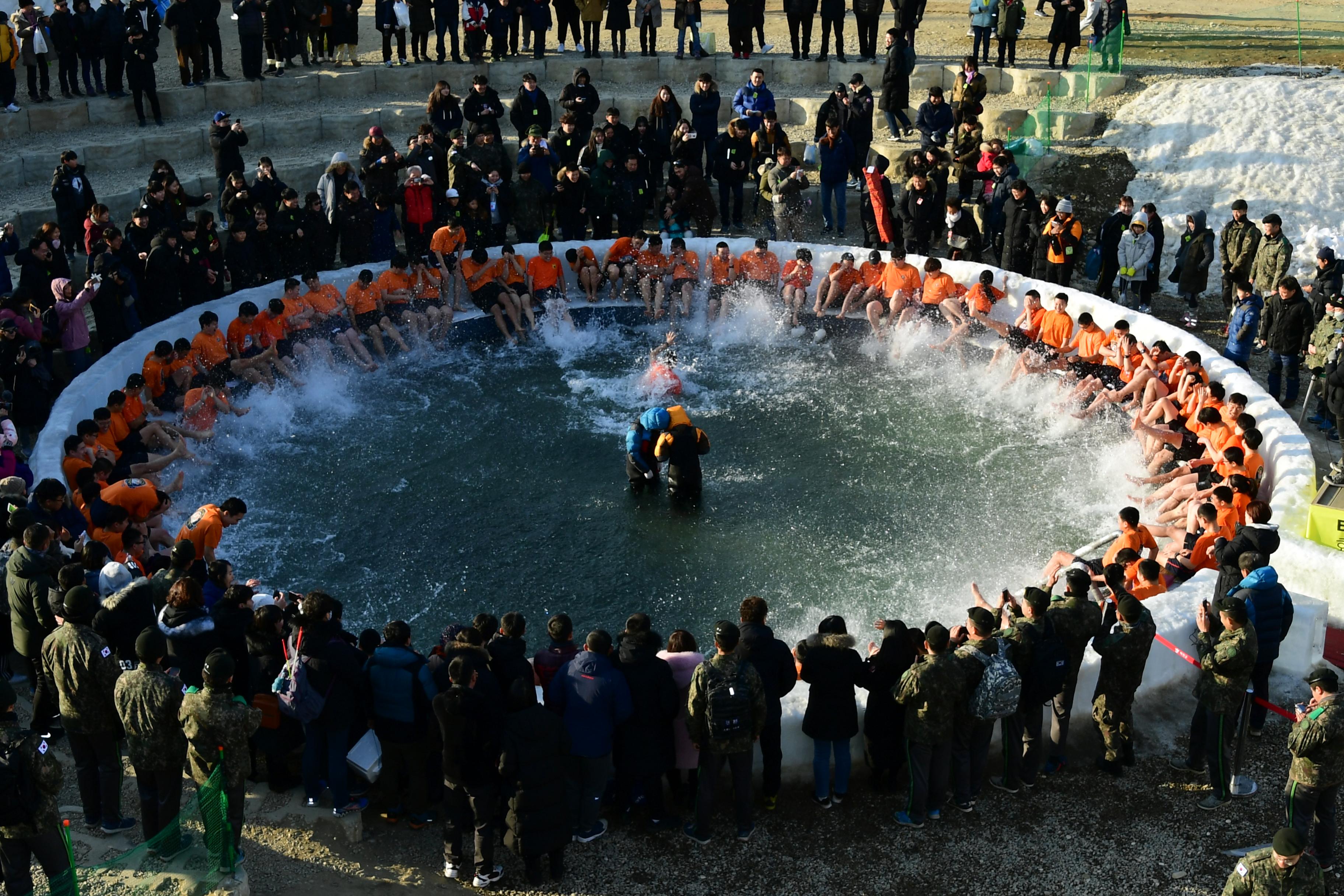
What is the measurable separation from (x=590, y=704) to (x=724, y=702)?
2.61 ft

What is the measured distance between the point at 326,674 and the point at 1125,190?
1536 centimetres

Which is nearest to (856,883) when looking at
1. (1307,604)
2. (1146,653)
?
(1146,653)

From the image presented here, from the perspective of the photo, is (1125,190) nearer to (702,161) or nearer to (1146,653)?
(702,161)

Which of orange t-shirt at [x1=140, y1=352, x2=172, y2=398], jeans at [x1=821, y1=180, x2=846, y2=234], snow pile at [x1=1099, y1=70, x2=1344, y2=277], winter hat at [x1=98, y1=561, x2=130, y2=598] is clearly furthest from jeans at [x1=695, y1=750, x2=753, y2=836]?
snow pile at [x1=1099, y1=70, x2=1344, y2=277]

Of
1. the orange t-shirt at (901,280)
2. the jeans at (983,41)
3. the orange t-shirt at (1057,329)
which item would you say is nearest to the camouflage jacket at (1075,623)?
the orange t-shirt at (1057,329)

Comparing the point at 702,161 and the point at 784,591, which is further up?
the point at 702,161

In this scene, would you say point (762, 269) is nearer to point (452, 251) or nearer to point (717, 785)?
point (452, 251)

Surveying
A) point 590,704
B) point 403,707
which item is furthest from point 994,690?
point 403,707

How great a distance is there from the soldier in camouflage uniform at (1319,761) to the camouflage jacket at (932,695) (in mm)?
1896

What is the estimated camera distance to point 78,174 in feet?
53.7

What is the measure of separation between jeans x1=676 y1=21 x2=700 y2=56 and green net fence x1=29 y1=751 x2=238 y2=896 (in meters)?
18.1

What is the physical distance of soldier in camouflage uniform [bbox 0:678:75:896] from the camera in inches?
293

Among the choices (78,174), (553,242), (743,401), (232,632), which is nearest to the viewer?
(232,632)

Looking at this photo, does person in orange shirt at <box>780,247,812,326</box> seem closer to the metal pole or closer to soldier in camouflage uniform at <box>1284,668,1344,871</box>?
the metal pole
